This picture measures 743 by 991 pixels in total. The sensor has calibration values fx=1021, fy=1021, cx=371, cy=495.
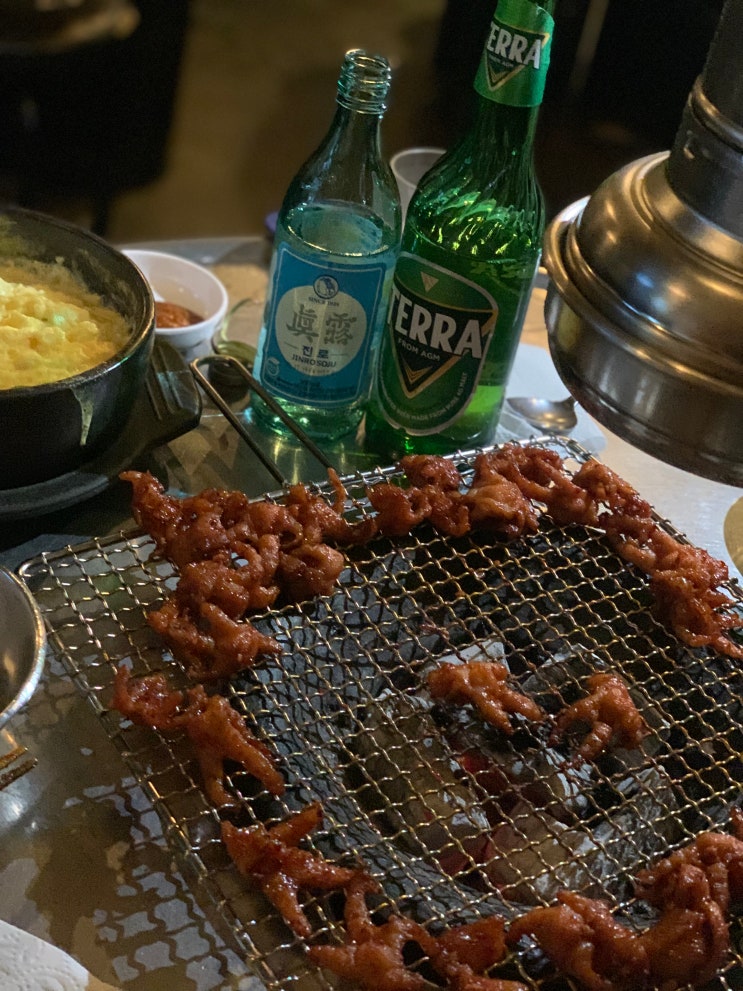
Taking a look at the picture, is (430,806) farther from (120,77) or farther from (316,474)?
(120,77)

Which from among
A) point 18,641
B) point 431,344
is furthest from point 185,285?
point 18,641

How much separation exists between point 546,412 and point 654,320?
4.67ft

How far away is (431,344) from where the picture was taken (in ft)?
5.96

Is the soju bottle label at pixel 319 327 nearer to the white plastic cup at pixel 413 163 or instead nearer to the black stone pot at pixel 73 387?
the black stone pot at pixel 73 387

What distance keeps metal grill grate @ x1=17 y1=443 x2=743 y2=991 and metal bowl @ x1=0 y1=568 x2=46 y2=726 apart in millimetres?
122

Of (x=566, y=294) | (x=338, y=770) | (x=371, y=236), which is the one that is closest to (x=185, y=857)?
(x=338, y=770)

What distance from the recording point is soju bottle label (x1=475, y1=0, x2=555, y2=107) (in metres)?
1.61

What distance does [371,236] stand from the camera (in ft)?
6.17

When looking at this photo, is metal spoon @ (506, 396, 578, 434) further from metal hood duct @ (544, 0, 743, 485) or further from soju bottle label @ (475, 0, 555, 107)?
metal hood duct @ (544, 0, 743, 485)

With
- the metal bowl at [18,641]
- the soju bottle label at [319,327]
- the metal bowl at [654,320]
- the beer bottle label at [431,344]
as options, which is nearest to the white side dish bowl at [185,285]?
the soju bottle label at [319,327]

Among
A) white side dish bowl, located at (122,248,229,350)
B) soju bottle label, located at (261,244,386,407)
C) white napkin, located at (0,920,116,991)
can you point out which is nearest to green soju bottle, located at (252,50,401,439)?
soju bottle label, located at (261,244,386,407)

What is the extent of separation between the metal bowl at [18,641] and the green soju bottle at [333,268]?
82 cm

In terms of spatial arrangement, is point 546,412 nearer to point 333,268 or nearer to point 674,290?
point 333,268

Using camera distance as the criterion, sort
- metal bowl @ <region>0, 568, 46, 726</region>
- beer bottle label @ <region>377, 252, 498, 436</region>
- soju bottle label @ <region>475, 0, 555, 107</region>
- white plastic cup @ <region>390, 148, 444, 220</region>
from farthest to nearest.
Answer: white plastic cup @ <region>390, 148, 444, 220</region> < beer bottle label @ <region>377, 252, 498, 436</region> < soju bottle label @ <region>475, 0, 555, 107</region> < metal bowl @ <region>0, 568, 46, 726</region>
